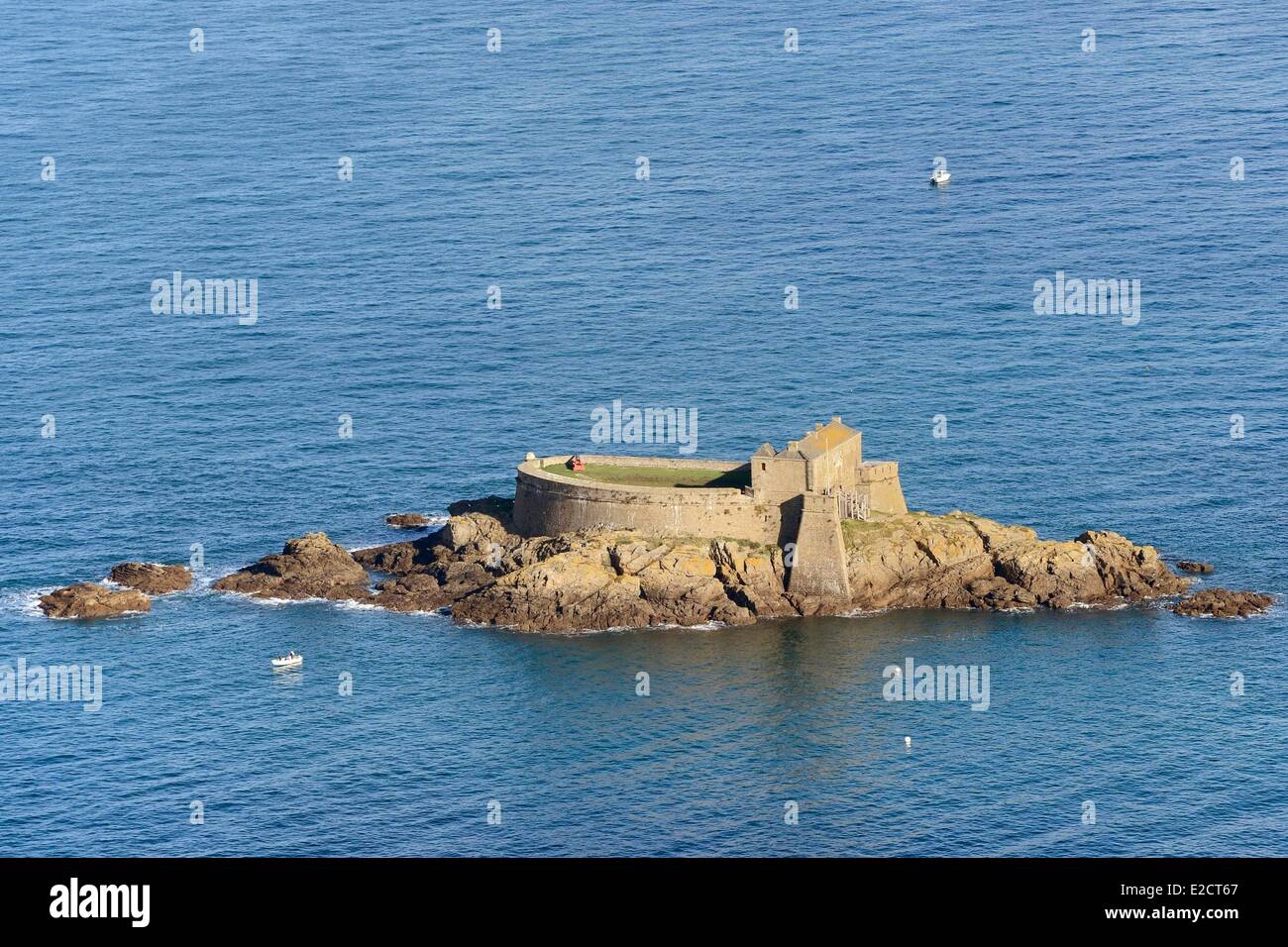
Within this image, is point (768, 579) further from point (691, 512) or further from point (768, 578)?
point (691, 512)

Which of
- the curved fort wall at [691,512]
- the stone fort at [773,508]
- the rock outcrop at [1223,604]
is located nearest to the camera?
the stone fort at [773,508]

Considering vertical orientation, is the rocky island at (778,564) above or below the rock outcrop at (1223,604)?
above

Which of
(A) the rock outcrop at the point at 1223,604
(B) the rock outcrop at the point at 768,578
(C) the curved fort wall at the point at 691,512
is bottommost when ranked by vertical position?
(A) the rock outcrop at the point at 1223,604

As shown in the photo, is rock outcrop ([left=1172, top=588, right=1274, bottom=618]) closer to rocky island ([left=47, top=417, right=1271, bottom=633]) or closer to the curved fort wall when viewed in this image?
rocky island ([left=47, top=417, right=1271, bottom=633])

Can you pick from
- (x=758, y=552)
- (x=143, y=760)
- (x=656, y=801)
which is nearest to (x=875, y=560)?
(x=758, y=552)

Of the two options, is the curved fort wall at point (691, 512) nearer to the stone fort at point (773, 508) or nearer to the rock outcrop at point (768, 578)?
the stone fort at point (773, 508)

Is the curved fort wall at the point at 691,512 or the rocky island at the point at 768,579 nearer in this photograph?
the rocky island at the point at 768,579

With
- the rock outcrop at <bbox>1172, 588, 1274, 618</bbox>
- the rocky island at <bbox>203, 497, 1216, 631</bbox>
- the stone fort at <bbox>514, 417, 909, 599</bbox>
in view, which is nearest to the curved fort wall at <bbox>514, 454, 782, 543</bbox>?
the stone fort at <bbox>514, 417, 909, 599</bbox>

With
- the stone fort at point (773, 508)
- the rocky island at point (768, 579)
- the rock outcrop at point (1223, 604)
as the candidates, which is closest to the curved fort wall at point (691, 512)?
the stone fort at point (773, 508)

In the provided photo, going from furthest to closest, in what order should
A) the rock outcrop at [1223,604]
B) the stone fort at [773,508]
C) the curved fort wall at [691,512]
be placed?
the curved fort wall at [691,512]
the rock outcrop at [1223,604]
the stone fort at [773,508]

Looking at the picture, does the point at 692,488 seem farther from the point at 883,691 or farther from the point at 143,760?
the point at 143,760
